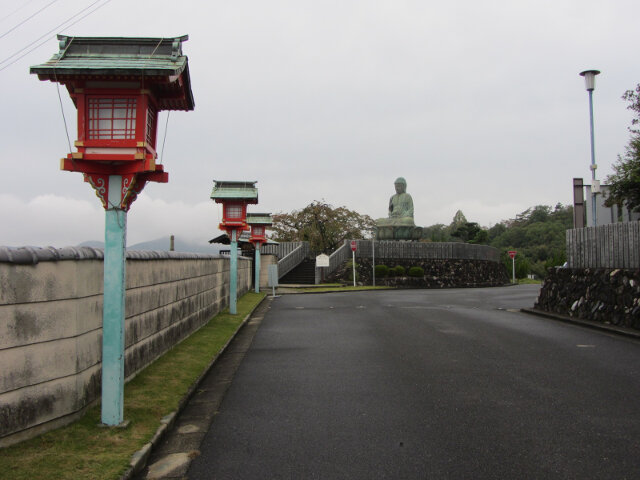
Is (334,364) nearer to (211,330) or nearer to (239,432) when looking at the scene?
(239,432)

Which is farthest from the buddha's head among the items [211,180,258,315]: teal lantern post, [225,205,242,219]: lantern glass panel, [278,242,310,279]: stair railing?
[225,205,242,219]: lantern glass panel

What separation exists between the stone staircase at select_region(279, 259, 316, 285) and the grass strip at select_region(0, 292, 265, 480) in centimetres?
3153

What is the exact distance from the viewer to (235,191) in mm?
17562

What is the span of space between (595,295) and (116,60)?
13.7m

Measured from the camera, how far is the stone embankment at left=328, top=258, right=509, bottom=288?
40562 millimetres

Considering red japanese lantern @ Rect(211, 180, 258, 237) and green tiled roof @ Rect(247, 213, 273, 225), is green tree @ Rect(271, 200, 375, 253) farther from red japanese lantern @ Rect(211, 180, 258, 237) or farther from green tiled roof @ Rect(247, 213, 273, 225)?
red japanese lantern @ Rect(211, 180, 258, 237)

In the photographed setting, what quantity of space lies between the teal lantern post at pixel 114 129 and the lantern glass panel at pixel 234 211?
1160 cm

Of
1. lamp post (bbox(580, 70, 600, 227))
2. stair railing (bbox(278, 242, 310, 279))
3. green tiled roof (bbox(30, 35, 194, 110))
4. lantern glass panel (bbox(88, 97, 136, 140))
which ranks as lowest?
stair railing (bbox(278, 242, 310, 279))

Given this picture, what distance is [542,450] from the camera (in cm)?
492

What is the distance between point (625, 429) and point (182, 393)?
16.4ft

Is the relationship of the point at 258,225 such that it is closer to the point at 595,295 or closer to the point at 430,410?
the point at 595,295

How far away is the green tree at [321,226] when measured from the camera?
58.3 m

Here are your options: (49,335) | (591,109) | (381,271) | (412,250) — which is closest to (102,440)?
(49,335)

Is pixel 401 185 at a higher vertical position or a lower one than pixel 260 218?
higher
